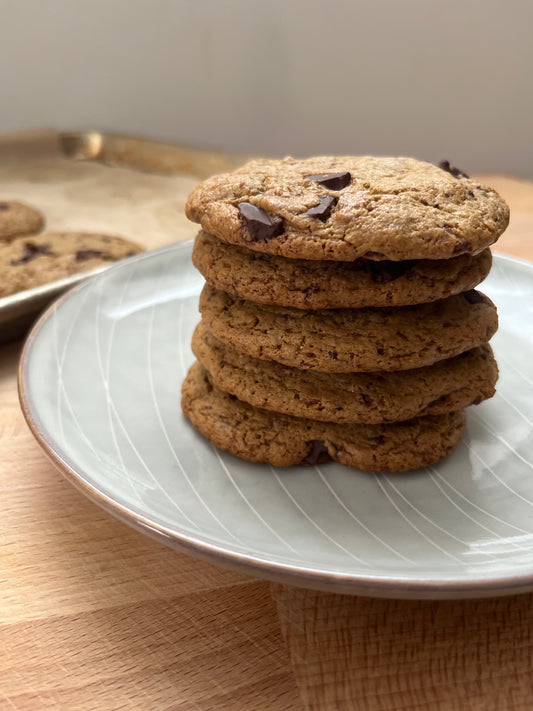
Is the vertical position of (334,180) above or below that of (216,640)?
above

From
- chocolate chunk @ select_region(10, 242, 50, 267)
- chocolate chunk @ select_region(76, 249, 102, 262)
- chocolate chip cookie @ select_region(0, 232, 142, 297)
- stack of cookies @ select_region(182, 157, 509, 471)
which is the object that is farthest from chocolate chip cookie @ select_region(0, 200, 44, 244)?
stack of cookies @ select_region(182, 157, 509, 471)

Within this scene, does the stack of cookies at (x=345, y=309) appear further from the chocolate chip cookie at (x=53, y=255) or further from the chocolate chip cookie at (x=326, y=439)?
the chocolate chip cookie at (x=53, y=255)

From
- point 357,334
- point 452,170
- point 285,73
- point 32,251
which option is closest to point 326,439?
point 357,334

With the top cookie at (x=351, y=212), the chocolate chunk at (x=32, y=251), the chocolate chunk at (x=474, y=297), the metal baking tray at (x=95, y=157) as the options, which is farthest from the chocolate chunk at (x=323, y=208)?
the metal baking tray at (x=95, y=157)

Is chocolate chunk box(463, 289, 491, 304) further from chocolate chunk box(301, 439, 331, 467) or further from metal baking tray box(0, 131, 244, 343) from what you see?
metal baking tray box(0, 131, 244, 343)

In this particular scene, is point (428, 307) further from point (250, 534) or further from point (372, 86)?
point (372, 86)

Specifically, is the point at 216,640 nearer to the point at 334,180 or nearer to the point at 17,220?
the point at 334,180
